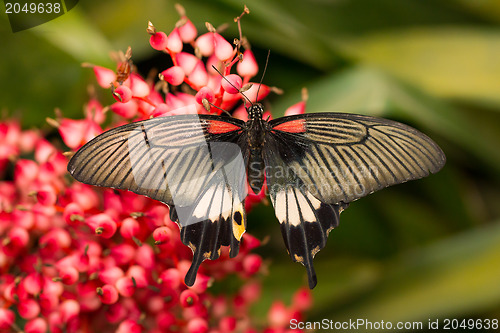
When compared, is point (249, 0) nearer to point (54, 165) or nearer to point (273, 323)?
point (54, 165)

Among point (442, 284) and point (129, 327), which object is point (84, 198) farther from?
point (442, 284)

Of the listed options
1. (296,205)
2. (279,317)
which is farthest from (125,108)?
(279,317)

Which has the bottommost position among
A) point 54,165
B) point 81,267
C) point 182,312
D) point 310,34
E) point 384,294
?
point 384,294

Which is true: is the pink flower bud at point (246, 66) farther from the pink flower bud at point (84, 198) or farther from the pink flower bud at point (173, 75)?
the pink flower bud at point (84, 198)

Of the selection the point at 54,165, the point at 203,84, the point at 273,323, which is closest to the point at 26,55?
the point at 54,165

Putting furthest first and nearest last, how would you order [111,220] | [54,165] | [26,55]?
[26,55]
[54,165]
[111,220]

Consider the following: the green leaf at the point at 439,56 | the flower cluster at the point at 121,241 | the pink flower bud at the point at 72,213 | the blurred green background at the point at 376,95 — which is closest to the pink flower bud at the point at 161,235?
the flower cluster at the point at 121,241

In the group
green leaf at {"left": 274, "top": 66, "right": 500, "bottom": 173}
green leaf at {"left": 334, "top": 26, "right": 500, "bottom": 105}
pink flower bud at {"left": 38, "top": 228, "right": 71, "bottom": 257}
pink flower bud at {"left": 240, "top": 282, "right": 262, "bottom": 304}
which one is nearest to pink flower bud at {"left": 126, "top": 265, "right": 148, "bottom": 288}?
pink flower bud at {"left": 38, "top": 228, "right": 71, "bottom": 257}
